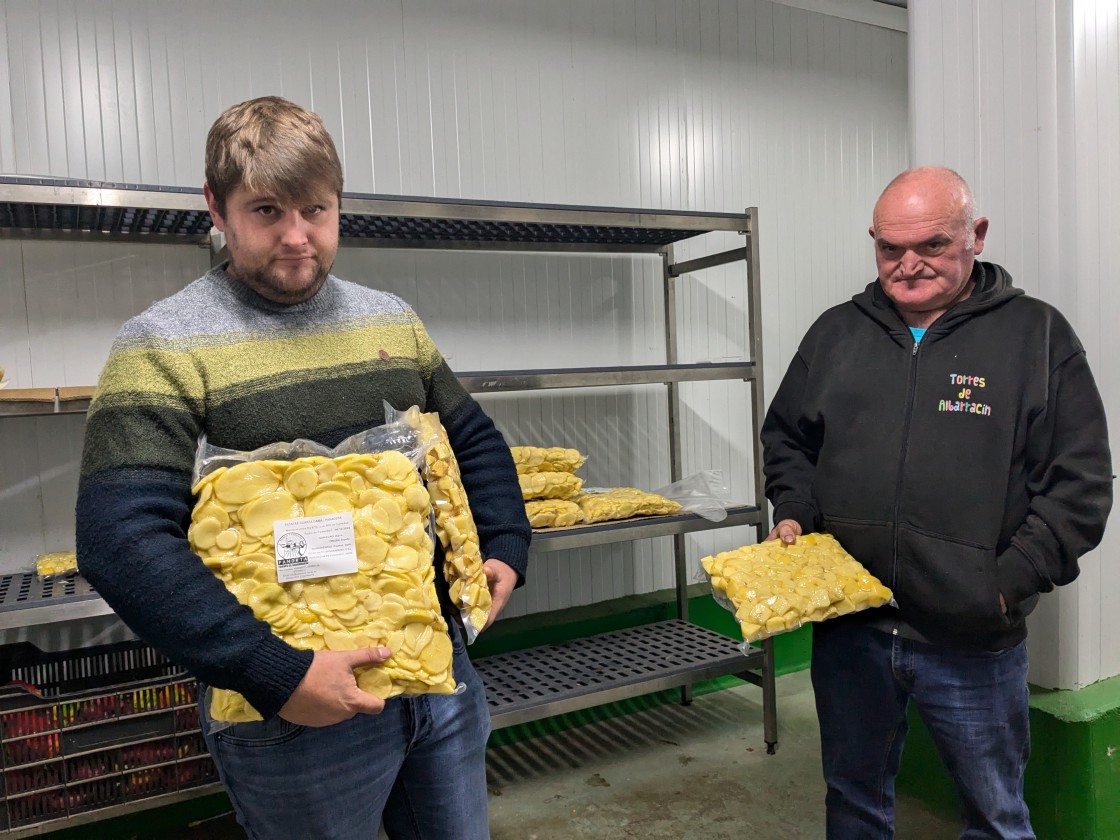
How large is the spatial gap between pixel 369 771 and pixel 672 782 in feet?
6.39

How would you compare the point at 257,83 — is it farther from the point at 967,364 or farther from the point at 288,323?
the point at 967,364

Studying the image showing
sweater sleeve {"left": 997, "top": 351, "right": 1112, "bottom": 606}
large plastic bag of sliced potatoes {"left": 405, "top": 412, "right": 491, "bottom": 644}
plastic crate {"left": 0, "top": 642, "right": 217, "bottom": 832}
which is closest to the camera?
large plastic bag of sliced potatoes {"left": 405, "top": 412, "right": 491, "bottom": 644}

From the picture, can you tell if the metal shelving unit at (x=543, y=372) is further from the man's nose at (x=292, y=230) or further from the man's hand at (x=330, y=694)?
the man's hand at (x=330, y=694)

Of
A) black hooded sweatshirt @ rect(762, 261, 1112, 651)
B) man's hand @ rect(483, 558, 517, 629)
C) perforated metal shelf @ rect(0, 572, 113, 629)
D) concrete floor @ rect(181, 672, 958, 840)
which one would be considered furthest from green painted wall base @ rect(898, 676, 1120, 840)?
perforated metal shelf @ rect(0, 572, 113, 629)

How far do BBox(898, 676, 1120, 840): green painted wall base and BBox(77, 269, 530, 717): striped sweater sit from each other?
1965mm

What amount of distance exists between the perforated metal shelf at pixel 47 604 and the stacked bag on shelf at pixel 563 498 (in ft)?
4.11

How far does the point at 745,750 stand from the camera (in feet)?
9.95

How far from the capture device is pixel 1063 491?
1.60 m

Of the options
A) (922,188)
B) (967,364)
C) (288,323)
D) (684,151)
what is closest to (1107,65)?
(922,188)

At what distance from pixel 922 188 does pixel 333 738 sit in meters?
1.56

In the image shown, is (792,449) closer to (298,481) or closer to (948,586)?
(948,586)

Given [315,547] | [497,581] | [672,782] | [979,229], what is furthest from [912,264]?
[672,782]

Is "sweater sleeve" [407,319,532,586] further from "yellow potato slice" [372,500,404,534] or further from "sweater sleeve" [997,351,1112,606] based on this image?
"sweater sleeve" [997,351,1112,606]

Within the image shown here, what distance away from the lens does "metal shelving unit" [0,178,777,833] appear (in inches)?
80.5
